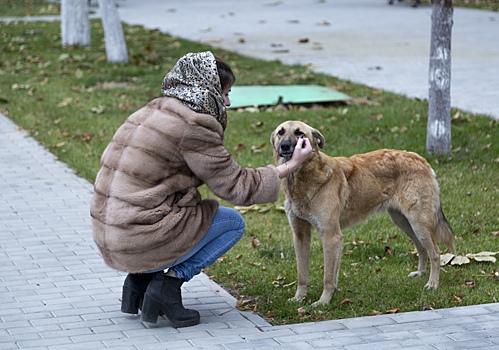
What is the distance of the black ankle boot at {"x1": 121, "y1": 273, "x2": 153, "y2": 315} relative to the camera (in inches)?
213

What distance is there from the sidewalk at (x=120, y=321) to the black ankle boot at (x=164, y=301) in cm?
7

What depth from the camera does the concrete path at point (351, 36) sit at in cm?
1479

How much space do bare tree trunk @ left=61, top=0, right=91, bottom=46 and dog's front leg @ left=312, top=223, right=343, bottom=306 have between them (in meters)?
14.2

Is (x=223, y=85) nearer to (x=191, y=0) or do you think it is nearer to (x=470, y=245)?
(x=470, y=245)

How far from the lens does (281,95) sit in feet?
41.8

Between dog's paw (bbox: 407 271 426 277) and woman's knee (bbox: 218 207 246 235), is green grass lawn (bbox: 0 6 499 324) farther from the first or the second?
woman's knee (bbox: 218 207 246 235)

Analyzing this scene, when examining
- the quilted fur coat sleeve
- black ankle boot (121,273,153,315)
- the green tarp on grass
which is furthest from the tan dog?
the green tarp on grass

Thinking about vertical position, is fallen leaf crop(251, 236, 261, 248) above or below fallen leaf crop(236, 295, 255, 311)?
below

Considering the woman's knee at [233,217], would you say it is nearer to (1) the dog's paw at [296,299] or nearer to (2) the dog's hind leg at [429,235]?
(1) the dog's paw at [296,299]

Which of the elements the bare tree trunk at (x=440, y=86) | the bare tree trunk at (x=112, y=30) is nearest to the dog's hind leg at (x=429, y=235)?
the bare tree trunk at (x=440, y=86)

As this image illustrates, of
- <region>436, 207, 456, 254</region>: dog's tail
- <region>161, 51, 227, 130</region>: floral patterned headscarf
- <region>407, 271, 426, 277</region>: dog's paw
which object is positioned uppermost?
<region>161, 51, 227, 130</region>: floral patterned headscarf

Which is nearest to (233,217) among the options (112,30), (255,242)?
(255,242)

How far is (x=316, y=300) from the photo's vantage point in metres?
5.84

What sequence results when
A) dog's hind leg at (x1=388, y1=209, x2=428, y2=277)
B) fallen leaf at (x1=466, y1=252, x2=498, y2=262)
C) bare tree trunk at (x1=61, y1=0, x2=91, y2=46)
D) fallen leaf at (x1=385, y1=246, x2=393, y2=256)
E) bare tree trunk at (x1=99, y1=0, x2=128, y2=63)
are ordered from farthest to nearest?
bare tree trunk at (x1=61, y1=0, x2=91, y2=46), bare tree trunk at (x1=99, y1=0, x2=128, y2=63), fallen leaf at (x1=385, y1=246, x2=393, y2=256), fallen leaf at (x1=466, y1=252, x2=498, y2=262), dog's hind leg at (x1=388, y1=209, x2=428, y2=277)
